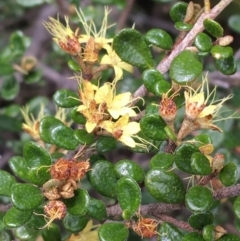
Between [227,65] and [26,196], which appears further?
[227,65]

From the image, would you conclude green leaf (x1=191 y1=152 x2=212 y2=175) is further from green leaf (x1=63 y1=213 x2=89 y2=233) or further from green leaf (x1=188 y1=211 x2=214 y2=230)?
green leaf (x1=63 y1=213 x2=89 y2=233)

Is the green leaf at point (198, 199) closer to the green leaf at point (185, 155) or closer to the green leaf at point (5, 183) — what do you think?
the green leaf at point (185, 155)

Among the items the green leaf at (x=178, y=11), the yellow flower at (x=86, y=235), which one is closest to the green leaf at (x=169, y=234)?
the yellow flower at (x=86, y=235)

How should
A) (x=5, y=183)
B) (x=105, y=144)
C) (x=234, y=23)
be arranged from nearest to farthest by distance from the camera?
1. (x=5, y=183)
2. (x=105, y=144)
3. (x=234, y=23)

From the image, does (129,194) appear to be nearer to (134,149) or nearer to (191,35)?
(134,149)

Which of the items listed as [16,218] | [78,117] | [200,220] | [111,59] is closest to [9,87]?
[111,59]

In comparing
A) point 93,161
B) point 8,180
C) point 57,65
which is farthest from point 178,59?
point 57,65

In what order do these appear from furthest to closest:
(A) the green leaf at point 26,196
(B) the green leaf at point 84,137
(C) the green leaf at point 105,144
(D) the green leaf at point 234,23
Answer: (D) the green leaf at point 234,23, (C) the green leaf at point 105,144, (B) the green leaf at point 84,137, (A) the green leaf at point 26,196

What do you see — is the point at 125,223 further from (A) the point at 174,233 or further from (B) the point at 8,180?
(B) the point at 8,180

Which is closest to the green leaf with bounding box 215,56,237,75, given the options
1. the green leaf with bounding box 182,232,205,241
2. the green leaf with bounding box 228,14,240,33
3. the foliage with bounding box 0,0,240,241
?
the foliage with bounding box 0,0,240,241
